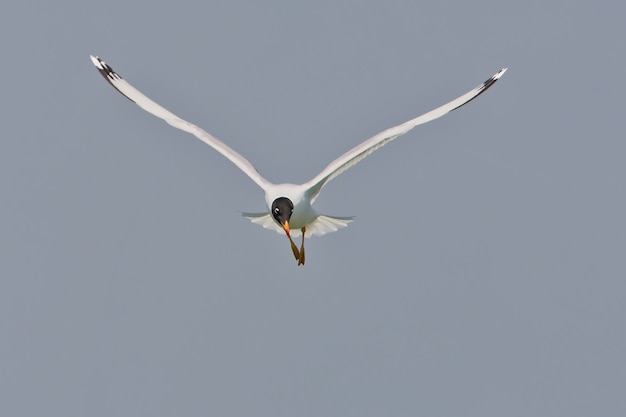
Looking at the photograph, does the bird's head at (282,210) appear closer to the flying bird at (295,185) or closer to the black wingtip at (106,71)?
the flying bird at (295,185)

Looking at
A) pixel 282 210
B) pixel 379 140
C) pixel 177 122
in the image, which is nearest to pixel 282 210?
pixel 282 210

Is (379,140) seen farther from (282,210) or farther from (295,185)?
(282,210)

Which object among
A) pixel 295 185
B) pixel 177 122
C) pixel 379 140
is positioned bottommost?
pixel 295 185

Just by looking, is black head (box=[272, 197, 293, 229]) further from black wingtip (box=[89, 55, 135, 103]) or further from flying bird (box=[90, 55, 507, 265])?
black wingtip (box=[89, 55, 135, 103])

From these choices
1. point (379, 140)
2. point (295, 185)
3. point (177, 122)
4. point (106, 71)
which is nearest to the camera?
point (379, 140)

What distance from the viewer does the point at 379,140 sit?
17891 millimetres

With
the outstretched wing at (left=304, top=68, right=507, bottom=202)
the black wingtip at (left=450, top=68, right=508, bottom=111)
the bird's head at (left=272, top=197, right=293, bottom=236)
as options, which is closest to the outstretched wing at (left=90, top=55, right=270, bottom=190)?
the bird's head at (left=272, top=197, right=293, bottom=236)

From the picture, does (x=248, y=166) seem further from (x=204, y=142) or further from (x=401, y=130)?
(x=401, y=130)

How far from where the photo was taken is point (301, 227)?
19.2 meters

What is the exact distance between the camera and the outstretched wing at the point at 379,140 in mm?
17906

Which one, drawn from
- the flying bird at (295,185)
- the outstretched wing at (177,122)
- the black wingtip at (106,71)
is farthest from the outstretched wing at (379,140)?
the black wingtip at (106,71)

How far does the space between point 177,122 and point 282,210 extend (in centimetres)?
222

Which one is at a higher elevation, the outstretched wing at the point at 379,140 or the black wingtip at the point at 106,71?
the black wingtip at the point at 106,71

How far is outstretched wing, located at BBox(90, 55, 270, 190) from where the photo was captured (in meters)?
18.6
